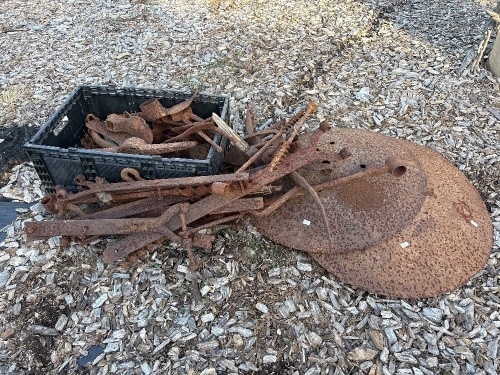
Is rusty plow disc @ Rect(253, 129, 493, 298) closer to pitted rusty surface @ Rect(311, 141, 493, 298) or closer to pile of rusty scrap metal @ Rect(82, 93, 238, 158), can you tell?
pitted rusty surface @ Rect(311, 141, 493, 298)

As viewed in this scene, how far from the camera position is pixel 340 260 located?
3.13 m

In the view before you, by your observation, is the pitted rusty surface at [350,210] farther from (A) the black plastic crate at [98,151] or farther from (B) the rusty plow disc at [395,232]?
(A) the black plastic crate at [98,151]

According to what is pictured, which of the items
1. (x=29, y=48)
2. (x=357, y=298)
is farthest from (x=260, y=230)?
(x=29, y=48)

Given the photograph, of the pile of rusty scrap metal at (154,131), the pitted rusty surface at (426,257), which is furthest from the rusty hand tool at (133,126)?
the pitted rusty surface at (426,257)

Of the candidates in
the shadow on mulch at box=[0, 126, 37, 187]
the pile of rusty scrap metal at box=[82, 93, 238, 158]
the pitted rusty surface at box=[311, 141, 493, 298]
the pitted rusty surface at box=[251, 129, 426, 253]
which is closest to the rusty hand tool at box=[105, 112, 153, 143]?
the pile of rusty scrap metal at box=[82, 93, 238, 158]

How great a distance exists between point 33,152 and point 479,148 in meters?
4.06

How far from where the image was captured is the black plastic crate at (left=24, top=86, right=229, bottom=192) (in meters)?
3.14

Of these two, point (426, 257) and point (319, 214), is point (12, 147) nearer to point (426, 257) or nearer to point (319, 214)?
point (319, 214)

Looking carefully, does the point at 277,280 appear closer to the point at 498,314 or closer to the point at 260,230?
the point at 260,230

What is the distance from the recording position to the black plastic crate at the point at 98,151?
314cm

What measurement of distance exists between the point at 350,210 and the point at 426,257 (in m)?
0.63

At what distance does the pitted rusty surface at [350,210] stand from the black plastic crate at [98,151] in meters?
0.70

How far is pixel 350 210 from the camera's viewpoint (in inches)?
127

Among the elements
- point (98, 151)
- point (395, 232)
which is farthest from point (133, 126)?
point (395, 232)
